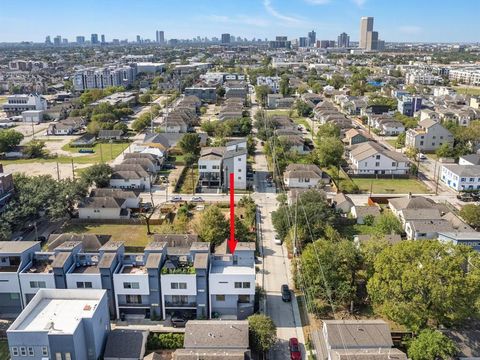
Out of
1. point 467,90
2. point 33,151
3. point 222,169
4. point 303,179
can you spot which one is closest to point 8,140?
point 33,151

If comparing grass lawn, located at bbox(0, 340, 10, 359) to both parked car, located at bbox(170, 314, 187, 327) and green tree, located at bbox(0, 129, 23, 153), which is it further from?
green tree, located at bbox(0, 129, 23, 153)

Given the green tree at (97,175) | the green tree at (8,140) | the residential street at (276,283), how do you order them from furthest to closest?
the green tree at (8,140)
the green tree at (97,175)
the residential street at (276,283)

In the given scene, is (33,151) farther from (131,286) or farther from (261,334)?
(261,334)

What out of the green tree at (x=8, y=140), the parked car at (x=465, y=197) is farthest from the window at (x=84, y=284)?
the green tree at (x=8, y=140)

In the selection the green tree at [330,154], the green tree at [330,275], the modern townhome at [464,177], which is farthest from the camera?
the green tree at [330,154]

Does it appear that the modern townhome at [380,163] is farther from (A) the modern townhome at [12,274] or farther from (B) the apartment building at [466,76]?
(B) the apartment building at [466,76]

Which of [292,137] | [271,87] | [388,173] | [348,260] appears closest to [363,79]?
[271,87]
